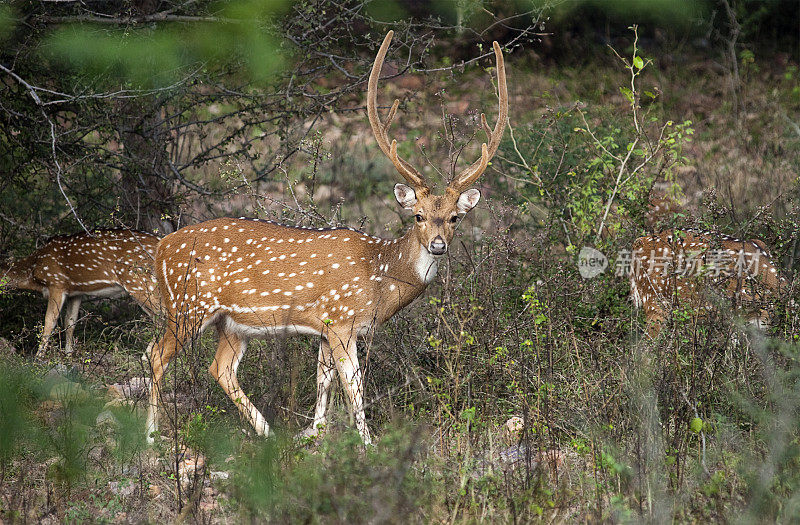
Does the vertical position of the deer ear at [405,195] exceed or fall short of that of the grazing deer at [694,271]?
it exceeds it

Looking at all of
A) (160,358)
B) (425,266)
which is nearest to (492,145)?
(425,266)

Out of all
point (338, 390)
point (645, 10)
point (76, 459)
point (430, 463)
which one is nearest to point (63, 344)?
point (338, 390)

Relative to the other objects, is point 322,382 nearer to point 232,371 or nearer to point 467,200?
point 232,371

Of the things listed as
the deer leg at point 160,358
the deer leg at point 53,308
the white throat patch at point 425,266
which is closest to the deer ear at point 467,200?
the white throat patch at point 425,266

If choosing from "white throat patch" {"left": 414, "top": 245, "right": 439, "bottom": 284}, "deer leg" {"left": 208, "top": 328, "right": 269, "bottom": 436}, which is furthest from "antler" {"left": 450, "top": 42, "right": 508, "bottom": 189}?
"deer leg" {"left": 208, "top": 328, "right": 269, "bottom": 436}

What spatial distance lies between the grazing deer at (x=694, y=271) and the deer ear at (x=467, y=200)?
128 centimetres

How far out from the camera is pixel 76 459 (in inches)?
176

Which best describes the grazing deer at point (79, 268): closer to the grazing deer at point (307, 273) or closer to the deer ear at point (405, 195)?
the grazing deer at point (307, 273)

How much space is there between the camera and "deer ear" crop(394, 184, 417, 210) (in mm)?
6273

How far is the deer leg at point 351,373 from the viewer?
572 cm

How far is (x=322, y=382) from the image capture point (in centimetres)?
632

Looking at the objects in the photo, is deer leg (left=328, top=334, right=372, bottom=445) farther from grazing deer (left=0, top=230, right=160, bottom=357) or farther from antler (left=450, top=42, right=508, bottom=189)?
grazing deer (left=0, top=230, right=160, bottom=357)

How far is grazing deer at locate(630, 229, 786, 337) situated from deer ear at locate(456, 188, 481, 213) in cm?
128

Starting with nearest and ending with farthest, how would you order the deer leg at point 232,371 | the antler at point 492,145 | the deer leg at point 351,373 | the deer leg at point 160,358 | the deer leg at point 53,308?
the deer leg at point 351,373 < the deer leg at point 232,371 < the deer leg at point 160,358 < the antler at point 492,145 < the deer leg at point 53,308
